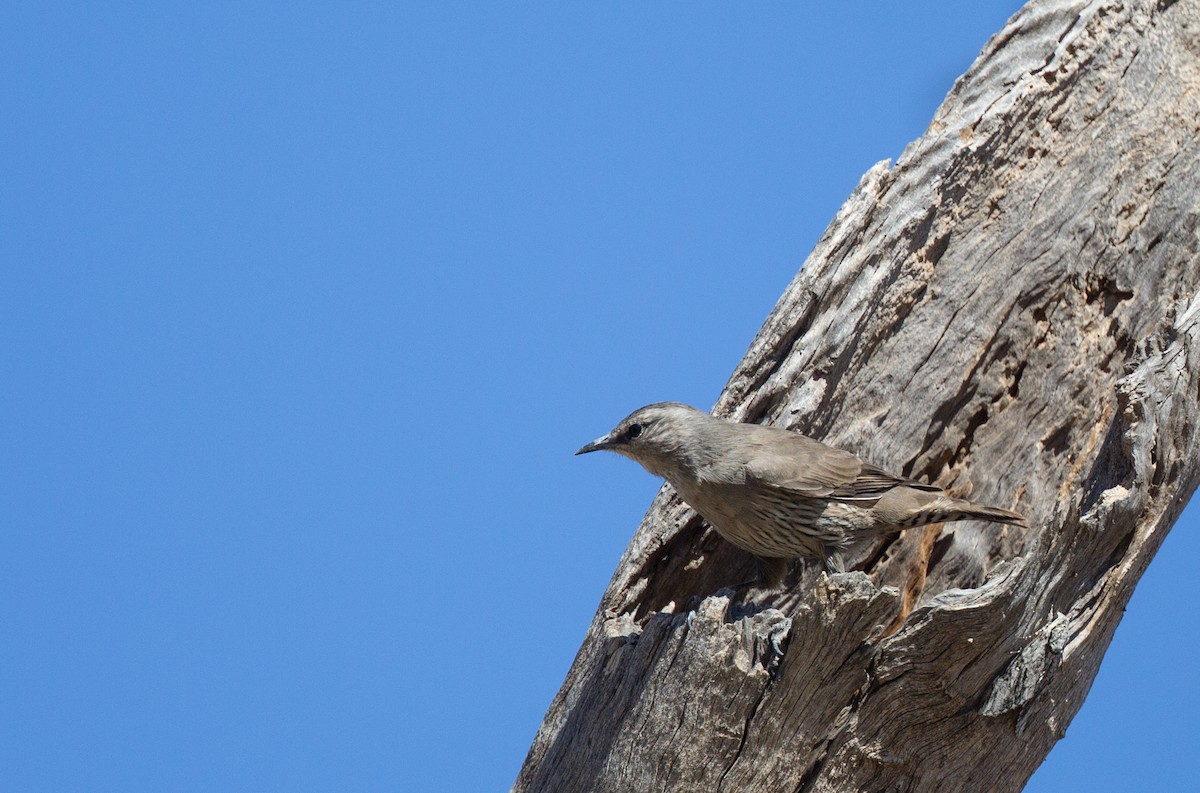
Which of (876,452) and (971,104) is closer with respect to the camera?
(876,452)

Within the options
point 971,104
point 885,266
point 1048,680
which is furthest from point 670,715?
point 971,104

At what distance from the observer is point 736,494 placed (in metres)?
3.82

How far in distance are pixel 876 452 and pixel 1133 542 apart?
0.85 m

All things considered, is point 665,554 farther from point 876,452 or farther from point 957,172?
point 957,172

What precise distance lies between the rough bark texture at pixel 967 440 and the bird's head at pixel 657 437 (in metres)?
0.31

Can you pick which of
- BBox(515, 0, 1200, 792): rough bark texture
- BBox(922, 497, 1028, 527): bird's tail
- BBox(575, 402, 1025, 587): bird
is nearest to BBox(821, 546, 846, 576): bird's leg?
BBox(575, 402, 1025, 587): bird

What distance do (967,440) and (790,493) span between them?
0.71 meters

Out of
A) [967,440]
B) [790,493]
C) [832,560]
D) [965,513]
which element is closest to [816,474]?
[790,493]

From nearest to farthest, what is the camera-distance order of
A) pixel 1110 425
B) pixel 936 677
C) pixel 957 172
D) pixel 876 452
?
1. pixel 936 677
2. pixel 1110 425
3. pixel 876 452
4. pixel 957 172

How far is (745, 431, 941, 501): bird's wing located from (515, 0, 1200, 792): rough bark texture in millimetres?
271

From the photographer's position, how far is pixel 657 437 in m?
4.03

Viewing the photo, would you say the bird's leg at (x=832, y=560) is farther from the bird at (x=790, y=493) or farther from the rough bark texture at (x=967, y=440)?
the rough bark texture at (x=967, y=440)

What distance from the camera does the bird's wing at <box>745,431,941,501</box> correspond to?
148 inches

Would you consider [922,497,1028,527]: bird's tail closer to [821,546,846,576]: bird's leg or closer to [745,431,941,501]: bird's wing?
[745,431,941,501]: bird's wing
